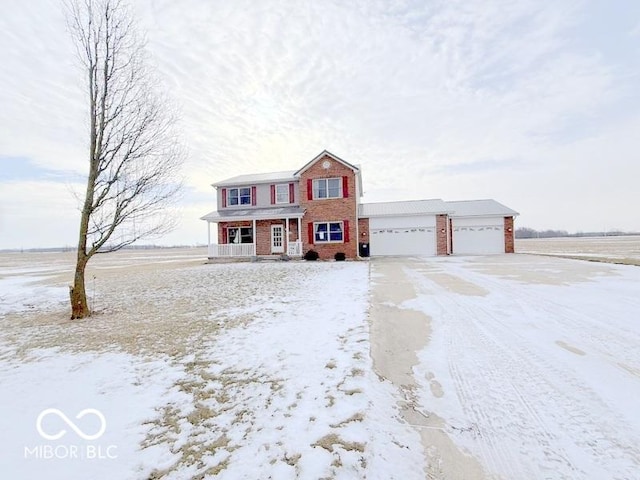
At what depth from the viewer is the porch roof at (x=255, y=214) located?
21.1 metres

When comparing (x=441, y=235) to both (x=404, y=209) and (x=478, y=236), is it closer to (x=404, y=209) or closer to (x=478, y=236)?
(x=404, y=209)

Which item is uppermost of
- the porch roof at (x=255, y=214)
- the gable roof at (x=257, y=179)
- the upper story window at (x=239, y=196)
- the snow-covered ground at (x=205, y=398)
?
the gable roof at (x=257, y=179)

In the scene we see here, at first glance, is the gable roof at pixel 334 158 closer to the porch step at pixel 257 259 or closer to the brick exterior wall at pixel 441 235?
the porch step at pixel 257 259

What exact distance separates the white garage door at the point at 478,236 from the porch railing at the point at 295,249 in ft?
44.5

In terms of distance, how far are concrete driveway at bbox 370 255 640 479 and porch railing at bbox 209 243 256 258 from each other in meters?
15.6

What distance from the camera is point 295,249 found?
21.3m

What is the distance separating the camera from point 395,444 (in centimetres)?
269

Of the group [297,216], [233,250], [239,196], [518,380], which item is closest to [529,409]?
[518,380]

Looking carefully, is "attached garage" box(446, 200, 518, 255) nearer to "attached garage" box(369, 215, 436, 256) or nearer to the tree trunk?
"attached garage" box(369, 215, 436, 256)

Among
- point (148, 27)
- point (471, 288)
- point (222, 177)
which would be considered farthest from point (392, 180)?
point (148, 27)

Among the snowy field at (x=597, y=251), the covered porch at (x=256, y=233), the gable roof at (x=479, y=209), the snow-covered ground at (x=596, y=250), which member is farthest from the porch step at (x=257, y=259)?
the snow-covered ground at (x=596, y=250)

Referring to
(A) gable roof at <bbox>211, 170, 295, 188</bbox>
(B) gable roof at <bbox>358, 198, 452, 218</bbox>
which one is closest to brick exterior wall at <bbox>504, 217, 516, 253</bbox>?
(B) gable roof at <bbox>358, 198, 452, 218</bbox>

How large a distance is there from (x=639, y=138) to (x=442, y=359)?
24.8 meters

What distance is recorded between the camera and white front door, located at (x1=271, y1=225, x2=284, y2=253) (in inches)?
875
